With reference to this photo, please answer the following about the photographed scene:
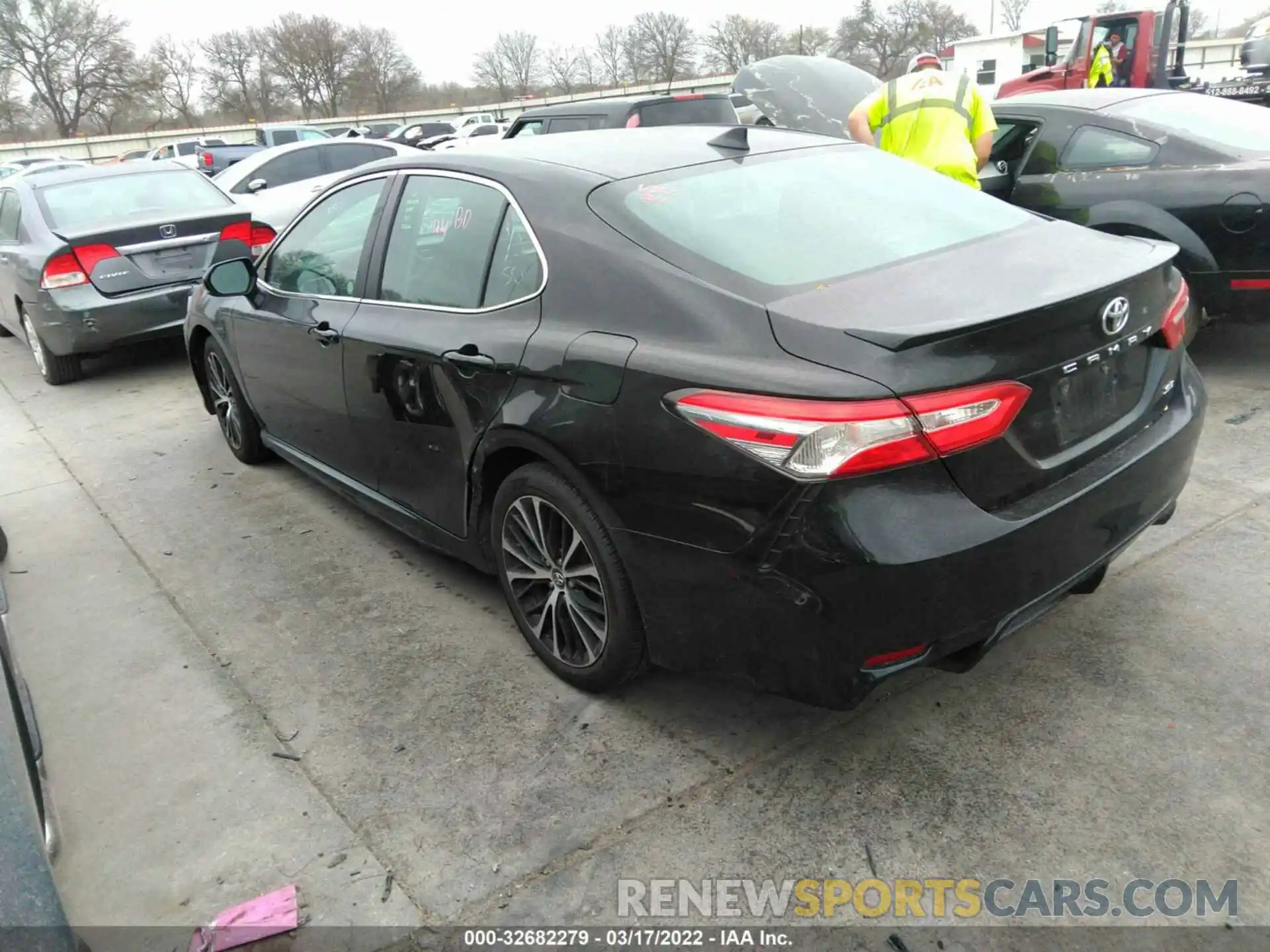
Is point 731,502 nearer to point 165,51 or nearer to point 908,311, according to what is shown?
point 908,311

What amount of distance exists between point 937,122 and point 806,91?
3.70 metres

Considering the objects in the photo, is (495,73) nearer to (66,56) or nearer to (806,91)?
(66,56)

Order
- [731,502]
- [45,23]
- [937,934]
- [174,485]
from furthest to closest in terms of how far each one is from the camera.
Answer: [45,23]
[174,485]
[731,502]
[937,934]

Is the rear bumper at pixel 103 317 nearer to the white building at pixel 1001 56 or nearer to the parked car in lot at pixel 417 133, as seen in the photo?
the parked car in lot at pixel 417 133

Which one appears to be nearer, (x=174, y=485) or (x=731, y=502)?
(x=731, y=502)

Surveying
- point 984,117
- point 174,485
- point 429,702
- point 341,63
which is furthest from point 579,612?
point 341,63

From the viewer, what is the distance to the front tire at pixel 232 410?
5.04 metres

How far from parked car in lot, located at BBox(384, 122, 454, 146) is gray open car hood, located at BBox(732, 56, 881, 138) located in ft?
41.6

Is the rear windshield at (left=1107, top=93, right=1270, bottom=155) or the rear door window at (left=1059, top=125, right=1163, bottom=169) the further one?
the rear door window at (left=1059, top=125, right=1163, bottom=169)

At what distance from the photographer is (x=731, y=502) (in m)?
2.25

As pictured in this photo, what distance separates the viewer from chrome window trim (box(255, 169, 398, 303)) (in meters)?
3.71

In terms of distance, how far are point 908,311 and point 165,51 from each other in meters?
89.4

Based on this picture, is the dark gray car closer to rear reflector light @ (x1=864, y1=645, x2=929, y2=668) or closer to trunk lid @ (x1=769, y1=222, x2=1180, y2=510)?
trunk lid @ (x1=769, y1=222, x2=1180, y2=510)

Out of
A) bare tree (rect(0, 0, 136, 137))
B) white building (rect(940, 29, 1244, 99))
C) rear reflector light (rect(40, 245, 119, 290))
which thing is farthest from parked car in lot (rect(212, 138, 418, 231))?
bare tree (rect(0, 0, 136, 137))
